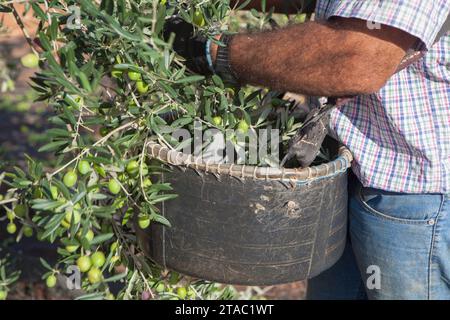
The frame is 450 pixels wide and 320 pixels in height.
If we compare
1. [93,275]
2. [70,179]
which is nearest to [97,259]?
[93,275]

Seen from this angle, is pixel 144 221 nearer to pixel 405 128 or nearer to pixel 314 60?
pixel 314 60

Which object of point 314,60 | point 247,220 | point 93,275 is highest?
point 314,60

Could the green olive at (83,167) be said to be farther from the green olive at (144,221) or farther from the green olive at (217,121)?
the green olive at (217,121)

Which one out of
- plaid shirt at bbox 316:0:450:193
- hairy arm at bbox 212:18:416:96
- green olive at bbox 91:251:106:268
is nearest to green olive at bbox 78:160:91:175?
green olive at bbox 91:251:106:268

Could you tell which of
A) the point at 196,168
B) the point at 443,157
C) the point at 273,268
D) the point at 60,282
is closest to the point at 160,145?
the point at 196,168

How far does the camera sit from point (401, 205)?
2.09 m

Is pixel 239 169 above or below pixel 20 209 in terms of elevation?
above

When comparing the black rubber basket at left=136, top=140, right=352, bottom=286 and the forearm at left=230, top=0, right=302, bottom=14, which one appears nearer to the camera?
the black rubber basket at left=136, top=140, right=352, bottom=286

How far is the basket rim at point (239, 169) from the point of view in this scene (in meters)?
1.77

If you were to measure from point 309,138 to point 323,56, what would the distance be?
0.22 metres

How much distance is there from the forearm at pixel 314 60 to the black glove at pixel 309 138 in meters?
0.08

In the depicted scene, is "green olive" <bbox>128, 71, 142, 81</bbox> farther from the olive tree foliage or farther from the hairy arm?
the hairy arm

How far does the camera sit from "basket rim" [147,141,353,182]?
1.77 m

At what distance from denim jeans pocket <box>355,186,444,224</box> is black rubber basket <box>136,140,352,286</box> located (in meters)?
0.17
